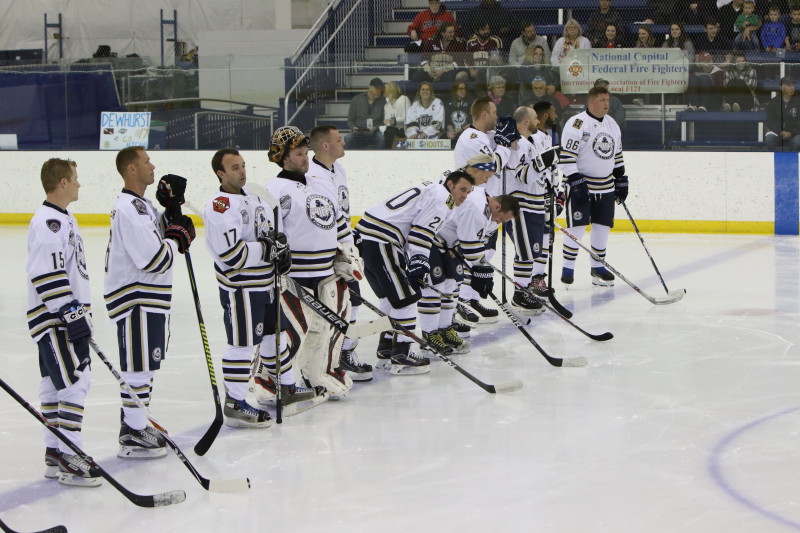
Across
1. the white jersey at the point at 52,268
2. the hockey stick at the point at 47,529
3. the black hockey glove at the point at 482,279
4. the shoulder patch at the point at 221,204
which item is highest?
the shoulder patch at the point at 221,204

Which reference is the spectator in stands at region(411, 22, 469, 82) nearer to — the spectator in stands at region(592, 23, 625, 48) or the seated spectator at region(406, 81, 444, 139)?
the seated spectator at region(406, 81, 444, 139)

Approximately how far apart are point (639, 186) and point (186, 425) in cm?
657

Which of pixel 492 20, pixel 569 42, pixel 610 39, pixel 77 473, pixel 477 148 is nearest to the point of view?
pixel 77 473

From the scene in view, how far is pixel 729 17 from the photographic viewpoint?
1088cm

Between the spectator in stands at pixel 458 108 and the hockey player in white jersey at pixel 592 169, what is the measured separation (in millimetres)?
2792

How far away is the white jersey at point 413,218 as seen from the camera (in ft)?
16.4

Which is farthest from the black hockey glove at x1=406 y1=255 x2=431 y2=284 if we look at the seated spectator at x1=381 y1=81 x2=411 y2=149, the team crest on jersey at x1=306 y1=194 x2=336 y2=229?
the seated spectator at x1=381 y1=81 x2=411 y2=149

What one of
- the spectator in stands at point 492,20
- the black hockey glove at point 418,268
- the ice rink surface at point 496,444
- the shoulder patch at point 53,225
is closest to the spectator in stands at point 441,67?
the spectator in stands at point 492,20

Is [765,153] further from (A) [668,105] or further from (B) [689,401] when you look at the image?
(B) [689,401]

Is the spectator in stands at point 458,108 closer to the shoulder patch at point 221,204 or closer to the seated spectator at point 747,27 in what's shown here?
the seated spectator at point 747,27

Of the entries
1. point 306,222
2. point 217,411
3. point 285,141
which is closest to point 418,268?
point 306,222

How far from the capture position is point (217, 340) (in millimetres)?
5926

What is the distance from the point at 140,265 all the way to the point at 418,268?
160cm

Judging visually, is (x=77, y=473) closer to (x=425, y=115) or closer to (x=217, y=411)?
(x=217, y=411)
